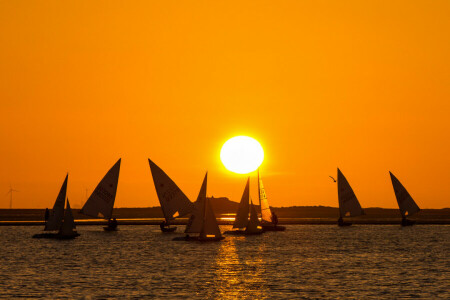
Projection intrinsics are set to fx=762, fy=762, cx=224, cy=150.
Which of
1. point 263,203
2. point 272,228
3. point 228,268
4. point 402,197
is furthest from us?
point 402,197

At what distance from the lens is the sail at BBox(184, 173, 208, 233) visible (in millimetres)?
92375

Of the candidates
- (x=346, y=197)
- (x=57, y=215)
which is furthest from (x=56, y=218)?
(x=346, y=197)

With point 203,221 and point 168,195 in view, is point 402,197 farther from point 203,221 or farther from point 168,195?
point 203,221

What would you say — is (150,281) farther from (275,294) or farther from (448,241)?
(448,241)

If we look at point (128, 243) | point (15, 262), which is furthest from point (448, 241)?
point (15, 262)

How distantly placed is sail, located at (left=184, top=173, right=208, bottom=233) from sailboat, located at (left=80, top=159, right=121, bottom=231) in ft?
83.9

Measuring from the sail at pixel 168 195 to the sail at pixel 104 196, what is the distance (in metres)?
7.21

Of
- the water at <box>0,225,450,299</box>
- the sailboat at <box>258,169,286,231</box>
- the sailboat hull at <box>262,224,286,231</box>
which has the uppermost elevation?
the sailboat at <box>258,169,286,231</box>

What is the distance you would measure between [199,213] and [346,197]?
5027 centimetres

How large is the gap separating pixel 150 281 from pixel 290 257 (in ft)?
80.8

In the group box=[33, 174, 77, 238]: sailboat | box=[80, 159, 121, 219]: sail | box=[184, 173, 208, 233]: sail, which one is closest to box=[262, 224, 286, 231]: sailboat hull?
box=[80, 159, 121, 219]: sail

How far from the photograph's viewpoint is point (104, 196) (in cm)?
11631

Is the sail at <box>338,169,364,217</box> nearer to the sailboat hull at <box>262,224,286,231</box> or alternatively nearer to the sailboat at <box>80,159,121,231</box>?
the sailboat hull at <box>262,224,286,231</box>

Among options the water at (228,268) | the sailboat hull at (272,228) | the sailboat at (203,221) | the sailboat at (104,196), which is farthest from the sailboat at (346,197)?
the sailboat at (203,221)
